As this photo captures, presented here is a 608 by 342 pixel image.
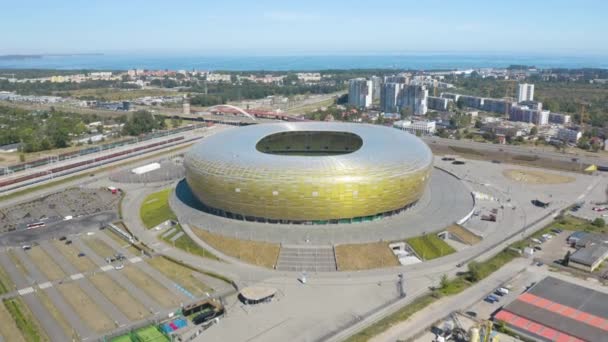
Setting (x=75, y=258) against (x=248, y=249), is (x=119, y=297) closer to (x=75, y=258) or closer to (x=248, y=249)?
(x=75, y=258)

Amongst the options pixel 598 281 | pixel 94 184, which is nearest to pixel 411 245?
pixel 598 281

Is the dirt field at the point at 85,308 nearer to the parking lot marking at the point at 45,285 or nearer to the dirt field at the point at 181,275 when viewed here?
the parking lot marking at the point at 45,285

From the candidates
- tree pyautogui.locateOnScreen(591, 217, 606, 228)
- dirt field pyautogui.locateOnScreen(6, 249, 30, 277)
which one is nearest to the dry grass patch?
dirt field pyautogui.locateOnScreen(6, 249, 30, 277)

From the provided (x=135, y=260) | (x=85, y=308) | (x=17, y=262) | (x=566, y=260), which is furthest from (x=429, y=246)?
(x=17, y=262)

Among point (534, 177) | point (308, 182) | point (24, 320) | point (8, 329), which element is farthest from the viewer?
point (534, 177)

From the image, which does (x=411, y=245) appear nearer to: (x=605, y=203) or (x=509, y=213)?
(x=509, y=213)

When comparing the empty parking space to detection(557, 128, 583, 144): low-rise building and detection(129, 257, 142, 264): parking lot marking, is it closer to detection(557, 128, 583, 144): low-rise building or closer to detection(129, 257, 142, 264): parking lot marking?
detection(129, 257, 142, 264): parking lot marking

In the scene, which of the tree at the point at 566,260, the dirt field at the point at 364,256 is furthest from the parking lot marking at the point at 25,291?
the tree at the point at 566,260
